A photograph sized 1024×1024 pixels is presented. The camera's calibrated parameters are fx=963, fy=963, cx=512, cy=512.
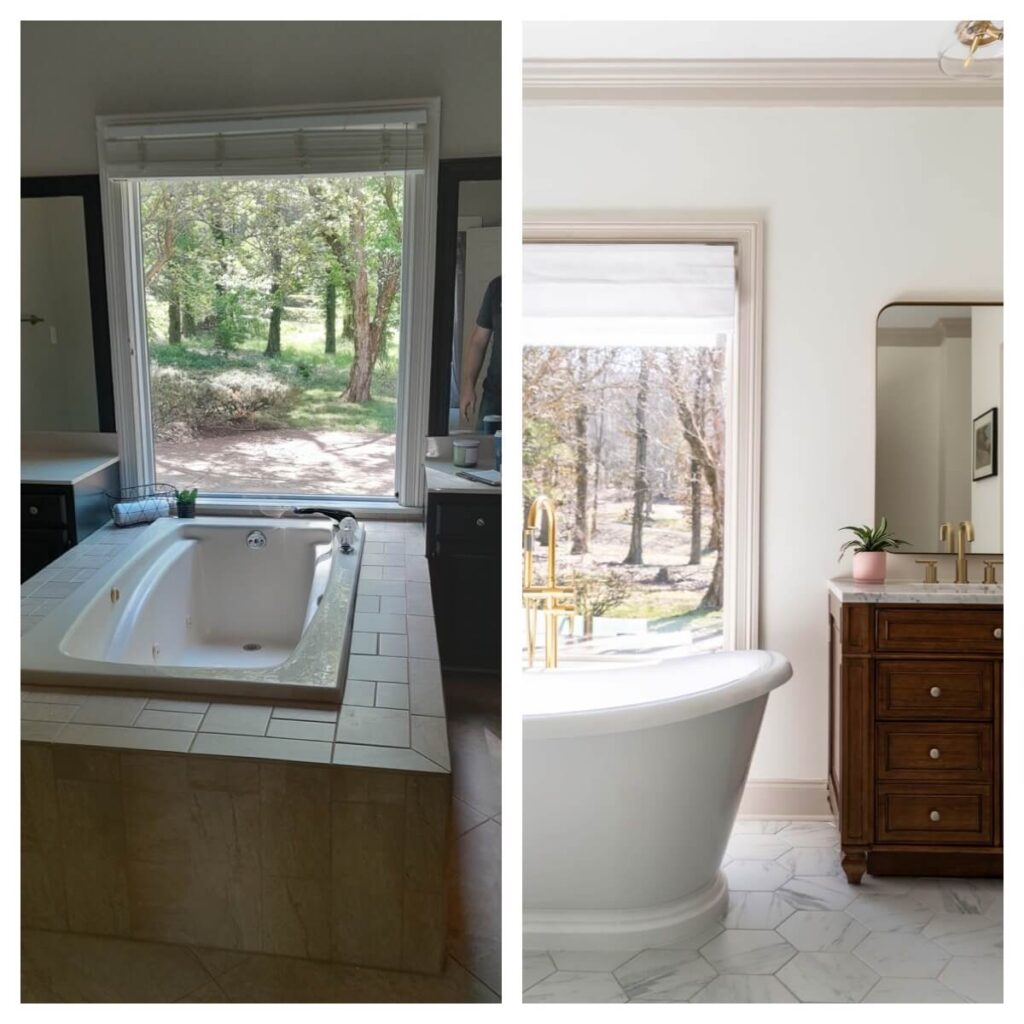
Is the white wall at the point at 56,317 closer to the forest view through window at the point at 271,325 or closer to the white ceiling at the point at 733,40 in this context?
the forest view through window at the point at 271,325

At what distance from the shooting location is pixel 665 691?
2750 millimetres

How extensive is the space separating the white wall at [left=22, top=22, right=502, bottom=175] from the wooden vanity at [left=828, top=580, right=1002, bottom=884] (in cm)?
178

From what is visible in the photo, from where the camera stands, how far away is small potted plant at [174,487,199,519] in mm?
1323

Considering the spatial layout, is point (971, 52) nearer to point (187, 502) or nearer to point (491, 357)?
point (491, 357)

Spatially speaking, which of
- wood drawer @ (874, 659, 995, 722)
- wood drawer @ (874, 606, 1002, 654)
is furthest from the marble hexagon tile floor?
wood drawer @ (874, 606, 1002, 654)

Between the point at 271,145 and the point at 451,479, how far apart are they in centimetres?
50

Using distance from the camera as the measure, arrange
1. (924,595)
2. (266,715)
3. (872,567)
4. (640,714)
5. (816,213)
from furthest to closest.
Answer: (816,213) → (872,567) → (924,595) → (640,714) → (266,715)

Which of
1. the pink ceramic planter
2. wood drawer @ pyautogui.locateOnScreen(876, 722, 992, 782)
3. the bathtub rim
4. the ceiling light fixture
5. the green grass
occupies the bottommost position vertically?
wood drawer @ pyautogui.locateOnScreen(876, 722, 992, 782)

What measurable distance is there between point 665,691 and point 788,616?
18.8 inches

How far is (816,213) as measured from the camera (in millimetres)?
2822

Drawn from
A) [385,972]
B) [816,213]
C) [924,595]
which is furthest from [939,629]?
[385,972]

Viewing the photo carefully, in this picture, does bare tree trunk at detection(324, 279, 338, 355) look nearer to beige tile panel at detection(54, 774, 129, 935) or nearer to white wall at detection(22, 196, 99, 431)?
white wall at detection(22, 196, 99, 431)
